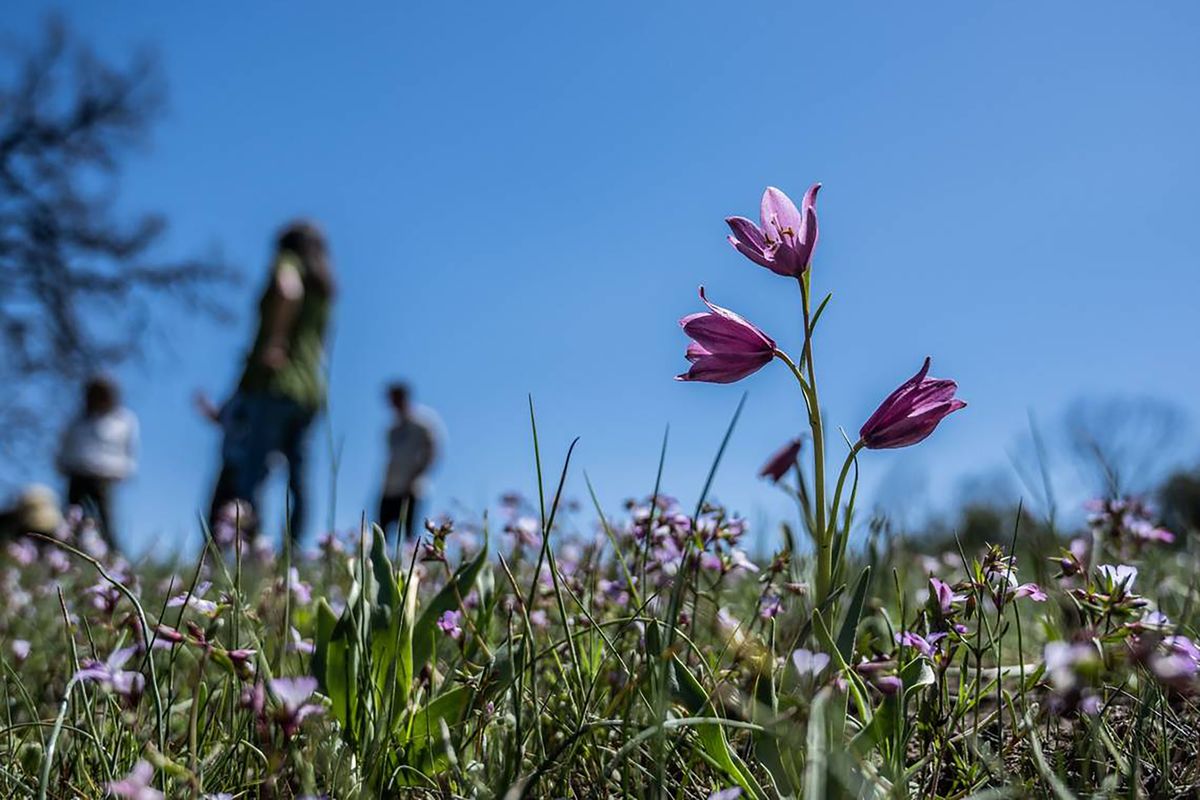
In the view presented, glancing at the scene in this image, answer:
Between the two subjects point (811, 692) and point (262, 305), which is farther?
point (262, 305)

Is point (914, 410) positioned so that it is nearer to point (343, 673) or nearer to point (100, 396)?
point (343, 673)

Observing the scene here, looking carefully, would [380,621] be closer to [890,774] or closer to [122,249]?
[890,774]

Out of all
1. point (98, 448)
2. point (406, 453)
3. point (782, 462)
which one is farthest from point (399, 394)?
point (782, 462)

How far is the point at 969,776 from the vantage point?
1385 mm

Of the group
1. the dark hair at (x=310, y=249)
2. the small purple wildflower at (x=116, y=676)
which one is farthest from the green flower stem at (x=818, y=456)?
the dark hair at (x=310, y=249)

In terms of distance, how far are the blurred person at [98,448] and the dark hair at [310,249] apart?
2.38 m

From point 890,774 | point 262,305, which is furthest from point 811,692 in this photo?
point 262,305

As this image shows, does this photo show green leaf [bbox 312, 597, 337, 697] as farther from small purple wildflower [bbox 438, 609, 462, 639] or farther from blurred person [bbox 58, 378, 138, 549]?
blurred person [bbox 58, 378, 138, 549]

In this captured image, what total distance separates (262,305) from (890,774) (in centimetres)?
721

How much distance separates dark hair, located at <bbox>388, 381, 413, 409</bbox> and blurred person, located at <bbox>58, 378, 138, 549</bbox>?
2566 millimetres

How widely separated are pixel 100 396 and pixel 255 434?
2304 mm

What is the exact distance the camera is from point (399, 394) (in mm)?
8969

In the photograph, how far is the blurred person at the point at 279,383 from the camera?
25.2ft

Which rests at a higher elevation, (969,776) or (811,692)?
(811,692)
